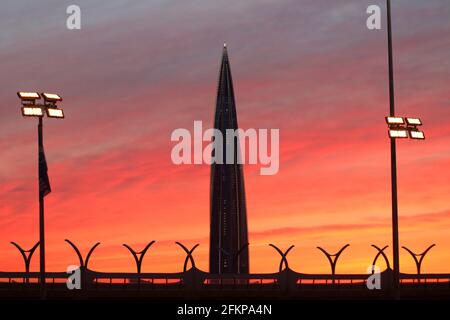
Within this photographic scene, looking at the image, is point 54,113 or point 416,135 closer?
point 54,113

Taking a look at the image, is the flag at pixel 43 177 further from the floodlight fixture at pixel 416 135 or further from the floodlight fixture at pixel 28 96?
the floodlight fixture at pixel 416 135

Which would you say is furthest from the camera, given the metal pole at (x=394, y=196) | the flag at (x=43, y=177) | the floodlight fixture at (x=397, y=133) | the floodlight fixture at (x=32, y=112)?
the metal pole at (x=394, y=196)

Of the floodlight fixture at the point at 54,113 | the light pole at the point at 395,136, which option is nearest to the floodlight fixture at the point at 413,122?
the light pole at the point at 395,136

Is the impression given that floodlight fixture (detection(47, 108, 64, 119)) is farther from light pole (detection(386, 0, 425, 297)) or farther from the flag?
light pole (detection(386, 0, 425, 297))

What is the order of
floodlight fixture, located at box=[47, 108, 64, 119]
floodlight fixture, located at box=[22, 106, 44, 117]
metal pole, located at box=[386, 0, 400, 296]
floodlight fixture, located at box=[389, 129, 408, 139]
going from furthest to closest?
metal pole, located at box=[386, 0, 400, 296], floodlight fixture, located at box=[389, 129, 408, 139], floodlight fixture, located at box=[47, 108, 64, 119], floodlight fixture, located at box=[22, 106, 44, 117]

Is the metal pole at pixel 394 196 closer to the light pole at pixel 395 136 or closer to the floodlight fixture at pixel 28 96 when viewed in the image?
the light pole at pixel 395 136

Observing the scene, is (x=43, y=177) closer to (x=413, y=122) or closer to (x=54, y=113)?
(x=54, y=113)

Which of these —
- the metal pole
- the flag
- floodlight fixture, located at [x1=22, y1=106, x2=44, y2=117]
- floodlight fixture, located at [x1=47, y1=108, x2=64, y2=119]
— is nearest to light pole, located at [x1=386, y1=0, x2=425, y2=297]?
the metal pole

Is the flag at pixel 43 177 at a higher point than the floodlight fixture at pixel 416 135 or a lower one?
lower

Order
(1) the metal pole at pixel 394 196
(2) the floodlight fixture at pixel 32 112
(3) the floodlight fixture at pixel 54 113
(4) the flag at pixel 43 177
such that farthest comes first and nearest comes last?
1. (1) the metal pole at pixel 394 196
2. (4) the flag at pixel 43 177
3. (3) the floodlight fixture at pixel 54 113
4. (2) the floodlight fixture at pixel 32 112

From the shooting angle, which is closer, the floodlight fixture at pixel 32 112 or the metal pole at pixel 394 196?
the floodlight fixture at pixel 32 112

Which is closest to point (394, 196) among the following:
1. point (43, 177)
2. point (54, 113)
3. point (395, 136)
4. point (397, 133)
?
point (395, 136)

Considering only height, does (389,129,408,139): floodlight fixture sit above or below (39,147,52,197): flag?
above
